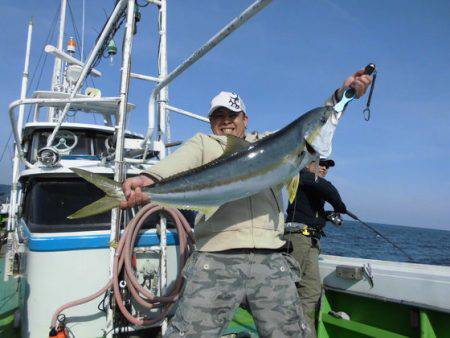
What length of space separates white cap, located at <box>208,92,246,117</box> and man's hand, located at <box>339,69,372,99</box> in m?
0.92

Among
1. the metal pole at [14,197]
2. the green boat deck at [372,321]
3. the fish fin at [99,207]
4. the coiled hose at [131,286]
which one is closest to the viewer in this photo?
the fish fin at [99,207]

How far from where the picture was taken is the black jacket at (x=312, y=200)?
17.7ft

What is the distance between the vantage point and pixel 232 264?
132 inches

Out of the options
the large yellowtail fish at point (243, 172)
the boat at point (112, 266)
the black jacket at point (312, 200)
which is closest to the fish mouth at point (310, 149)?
the large yellowtail fish at point (243, 172)

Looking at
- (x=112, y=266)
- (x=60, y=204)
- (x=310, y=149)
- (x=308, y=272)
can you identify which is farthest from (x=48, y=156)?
(x=308, y=272)

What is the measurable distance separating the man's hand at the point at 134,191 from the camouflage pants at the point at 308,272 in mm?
2811

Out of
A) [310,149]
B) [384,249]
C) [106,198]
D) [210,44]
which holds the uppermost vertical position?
[210,44]

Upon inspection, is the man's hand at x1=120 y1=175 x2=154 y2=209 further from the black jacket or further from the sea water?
the sea water

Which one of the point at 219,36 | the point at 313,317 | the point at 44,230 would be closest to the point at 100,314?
the point at 44,230

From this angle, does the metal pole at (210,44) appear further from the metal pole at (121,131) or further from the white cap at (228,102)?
the white cap at (228,102)

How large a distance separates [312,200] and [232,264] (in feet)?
8.44

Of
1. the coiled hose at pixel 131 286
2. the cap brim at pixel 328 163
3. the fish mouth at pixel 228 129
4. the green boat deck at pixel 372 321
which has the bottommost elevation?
the green boat deck at pixel 372 321

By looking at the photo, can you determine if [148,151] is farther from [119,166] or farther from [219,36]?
[219,36]

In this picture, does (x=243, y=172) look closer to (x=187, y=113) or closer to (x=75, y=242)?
(x=75, y=242)
